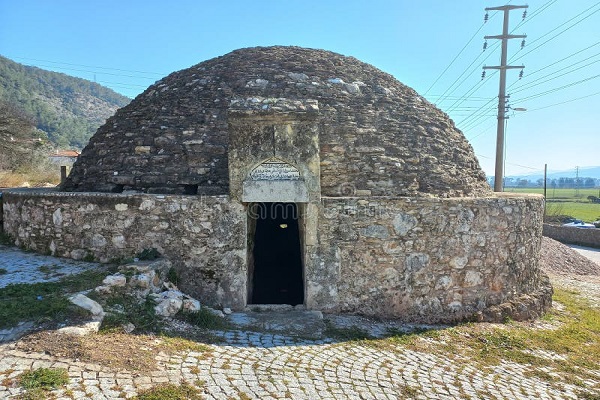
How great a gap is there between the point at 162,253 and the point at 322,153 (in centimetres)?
318

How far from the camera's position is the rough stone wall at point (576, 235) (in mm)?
20458

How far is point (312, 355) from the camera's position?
4.38m

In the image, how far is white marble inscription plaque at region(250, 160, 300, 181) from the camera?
5719 mm

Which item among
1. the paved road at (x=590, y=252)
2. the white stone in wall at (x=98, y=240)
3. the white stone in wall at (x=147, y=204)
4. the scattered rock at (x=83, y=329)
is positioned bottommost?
the paved road at (x=590, y=252)

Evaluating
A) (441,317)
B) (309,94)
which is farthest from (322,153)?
(441,317)

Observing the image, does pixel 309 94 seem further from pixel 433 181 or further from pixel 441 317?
pixel 441 317

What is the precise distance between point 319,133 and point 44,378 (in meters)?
5.33

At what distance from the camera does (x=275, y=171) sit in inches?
227

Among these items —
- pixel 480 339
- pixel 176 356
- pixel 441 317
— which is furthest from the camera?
pixel 441 317

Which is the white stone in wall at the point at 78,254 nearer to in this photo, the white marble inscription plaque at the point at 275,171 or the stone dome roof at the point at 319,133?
the stone dome roof at the point at 319,133

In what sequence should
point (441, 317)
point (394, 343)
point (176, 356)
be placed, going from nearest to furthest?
1. point (176, 356)
2. point (394, 343)
3. point (441, 317)

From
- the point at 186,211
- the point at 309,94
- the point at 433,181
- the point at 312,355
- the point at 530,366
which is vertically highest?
the point at 309,94

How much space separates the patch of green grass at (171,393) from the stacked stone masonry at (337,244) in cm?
243

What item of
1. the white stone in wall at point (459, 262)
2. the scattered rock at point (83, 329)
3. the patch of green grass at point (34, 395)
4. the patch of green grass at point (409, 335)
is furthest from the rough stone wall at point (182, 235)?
the white stone in wall at point (459, 262)
